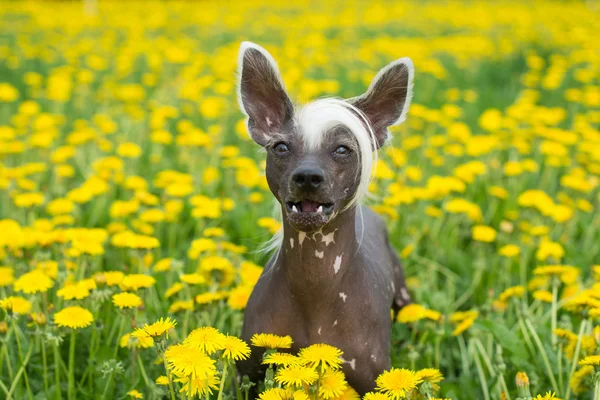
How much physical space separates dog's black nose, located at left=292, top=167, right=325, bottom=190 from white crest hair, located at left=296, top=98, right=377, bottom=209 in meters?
0.19

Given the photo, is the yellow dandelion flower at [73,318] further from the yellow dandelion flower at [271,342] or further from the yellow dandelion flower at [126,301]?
the yellow dandelion flower at [271,342]

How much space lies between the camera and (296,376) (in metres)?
2.21

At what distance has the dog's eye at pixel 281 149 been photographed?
2672 millimetres

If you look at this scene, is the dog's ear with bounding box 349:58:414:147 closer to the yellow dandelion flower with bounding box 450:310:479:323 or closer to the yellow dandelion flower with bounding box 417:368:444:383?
the yellow dandelion flower with bounding box 417:368:444:383

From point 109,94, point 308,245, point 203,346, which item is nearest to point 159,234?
point 308,245

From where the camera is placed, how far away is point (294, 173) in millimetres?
2471

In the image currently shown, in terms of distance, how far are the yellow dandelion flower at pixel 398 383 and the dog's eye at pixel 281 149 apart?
0.92m

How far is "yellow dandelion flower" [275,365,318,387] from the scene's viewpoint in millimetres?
2201

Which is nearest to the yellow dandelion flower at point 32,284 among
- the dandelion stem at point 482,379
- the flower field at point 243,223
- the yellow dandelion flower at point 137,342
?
the flower field at point 243,223

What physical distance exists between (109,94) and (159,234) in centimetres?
415

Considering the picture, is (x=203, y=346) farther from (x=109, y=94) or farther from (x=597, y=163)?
(x=109, y=94)

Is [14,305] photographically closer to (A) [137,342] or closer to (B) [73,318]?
(B) [73,318]

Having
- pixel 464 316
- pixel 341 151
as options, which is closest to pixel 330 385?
pixel 341 151

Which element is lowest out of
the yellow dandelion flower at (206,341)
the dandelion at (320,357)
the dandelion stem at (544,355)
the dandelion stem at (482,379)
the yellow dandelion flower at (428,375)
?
the dandelion stem at (482,379)
